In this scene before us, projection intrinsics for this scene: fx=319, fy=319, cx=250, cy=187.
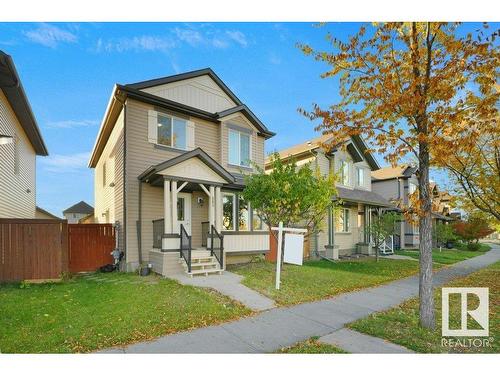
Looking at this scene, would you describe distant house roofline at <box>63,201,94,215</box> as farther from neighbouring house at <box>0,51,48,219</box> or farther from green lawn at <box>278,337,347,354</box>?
green lawn at <box>278,337,347,354</box>

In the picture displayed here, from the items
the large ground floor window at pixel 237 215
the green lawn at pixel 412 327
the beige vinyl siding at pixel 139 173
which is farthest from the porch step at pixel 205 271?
the green lawn at pixel 412 327

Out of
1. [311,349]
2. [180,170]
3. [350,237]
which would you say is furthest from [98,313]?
[350,237]

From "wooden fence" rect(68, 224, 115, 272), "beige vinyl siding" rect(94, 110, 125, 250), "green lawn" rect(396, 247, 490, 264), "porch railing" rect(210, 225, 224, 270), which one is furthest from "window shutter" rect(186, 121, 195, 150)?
"green lawn" rect(396, 247, 490, 264)

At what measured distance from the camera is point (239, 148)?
43.9 feet

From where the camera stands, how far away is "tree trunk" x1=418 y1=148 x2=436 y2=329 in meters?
5.30

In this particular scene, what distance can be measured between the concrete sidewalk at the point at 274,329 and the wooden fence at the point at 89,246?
698 cm

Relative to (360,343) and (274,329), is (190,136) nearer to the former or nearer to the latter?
(274,329)

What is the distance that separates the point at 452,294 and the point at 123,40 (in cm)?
937

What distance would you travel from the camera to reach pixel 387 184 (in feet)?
78.8

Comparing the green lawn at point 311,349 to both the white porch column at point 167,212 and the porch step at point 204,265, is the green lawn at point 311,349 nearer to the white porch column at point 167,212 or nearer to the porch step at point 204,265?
the porch step at point 204,265

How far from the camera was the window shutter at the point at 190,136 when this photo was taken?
11.6m

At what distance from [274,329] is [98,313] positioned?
119 inches

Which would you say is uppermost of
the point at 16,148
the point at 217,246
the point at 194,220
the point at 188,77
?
the point at 188,77
